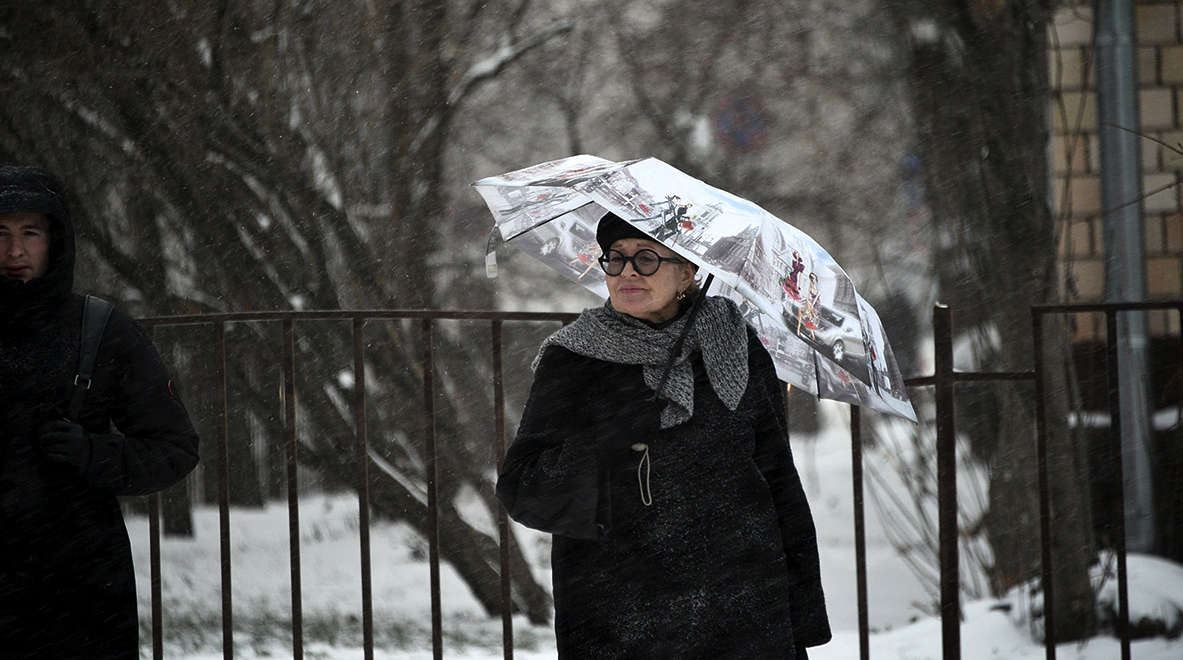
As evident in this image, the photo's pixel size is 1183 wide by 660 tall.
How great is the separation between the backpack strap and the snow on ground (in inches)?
118

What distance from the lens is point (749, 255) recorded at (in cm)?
227

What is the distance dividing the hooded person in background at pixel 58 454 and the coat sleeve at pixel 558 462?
0.84 metres

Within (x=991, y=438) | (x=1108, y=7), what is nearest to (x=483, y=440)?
(x=991, y=438)

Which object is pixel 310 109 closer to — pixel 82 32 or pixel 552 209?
pixel 82 32

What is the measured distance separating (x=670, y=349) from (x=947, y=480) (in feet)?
4.88

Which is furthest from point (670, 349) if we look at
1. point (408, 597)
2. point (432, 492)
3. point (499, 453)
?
point (408, 597)

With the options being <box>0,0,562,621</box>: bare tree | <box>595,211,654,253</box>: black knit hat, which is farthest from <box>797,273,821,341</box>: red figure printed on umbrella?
<box>0,0,562,621</box>: bare tree

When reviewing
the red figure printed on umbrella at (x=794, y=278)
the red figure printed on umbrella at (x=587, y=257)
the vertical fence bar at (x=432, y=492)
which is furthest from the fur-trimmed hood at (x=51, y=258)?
the red figure printed on umbrella at (x=794, y=278)

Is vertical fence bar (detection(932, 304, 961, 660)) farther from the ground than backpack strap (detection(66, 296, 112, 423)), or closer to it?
closer to it

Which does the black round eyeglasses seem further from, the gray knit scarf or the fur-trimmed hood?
the fur-trimmed hood

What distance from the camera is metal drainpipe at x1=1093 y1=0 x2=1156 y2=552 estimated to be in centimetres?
637

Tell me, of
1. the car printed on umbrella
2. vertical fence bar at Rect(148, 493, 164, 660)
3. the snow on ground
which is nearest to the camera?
the car printed on umbrella

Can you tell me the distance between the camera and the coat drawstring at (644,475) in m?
2.42

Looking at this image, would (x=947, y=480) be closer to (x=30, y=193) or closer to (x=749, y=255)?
(x=749, y=255)
